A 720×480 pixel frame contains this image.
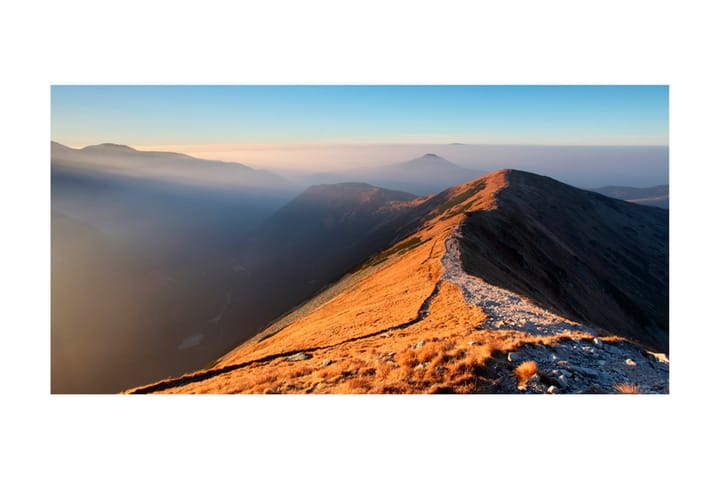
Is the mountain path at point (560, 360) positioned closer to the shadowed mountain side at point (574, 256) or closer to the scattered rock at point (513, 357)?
the scattered rock at point (513, 357)

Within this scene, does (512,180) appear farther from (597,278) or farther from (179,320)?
(179,320)

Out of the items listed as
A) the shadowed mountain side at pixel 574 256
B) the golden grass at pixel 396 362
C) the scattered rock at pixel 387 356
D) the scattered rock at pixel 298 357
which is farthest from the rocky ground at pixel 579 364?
the shadowed mountain side at pixel 574 256

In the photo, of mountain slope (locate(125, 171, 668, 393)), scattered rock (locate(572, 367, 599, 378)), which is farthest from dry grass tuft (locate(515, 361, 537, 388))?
scattered rock (locate(572, 367, 599, 378))

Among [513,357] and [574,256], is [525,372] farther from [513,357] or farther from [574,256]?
[574,256]

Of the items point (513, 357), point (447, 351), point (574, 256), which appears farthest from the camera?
point (574, 256)

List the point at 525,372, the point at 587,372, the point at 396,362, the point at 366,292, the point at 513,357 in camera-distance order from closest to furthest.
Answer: the point at 525,372
the point at 587,372
the point at 513,357
the point at 396,362
the point at 366,292

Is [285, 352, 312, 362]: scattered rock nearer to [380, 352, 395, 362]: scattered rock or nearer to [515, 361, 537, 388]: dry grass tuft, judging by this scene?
[380, 352, 395, 362]: scattered rock

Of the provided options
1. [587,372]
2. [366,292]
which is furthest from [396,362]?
[366,292]
